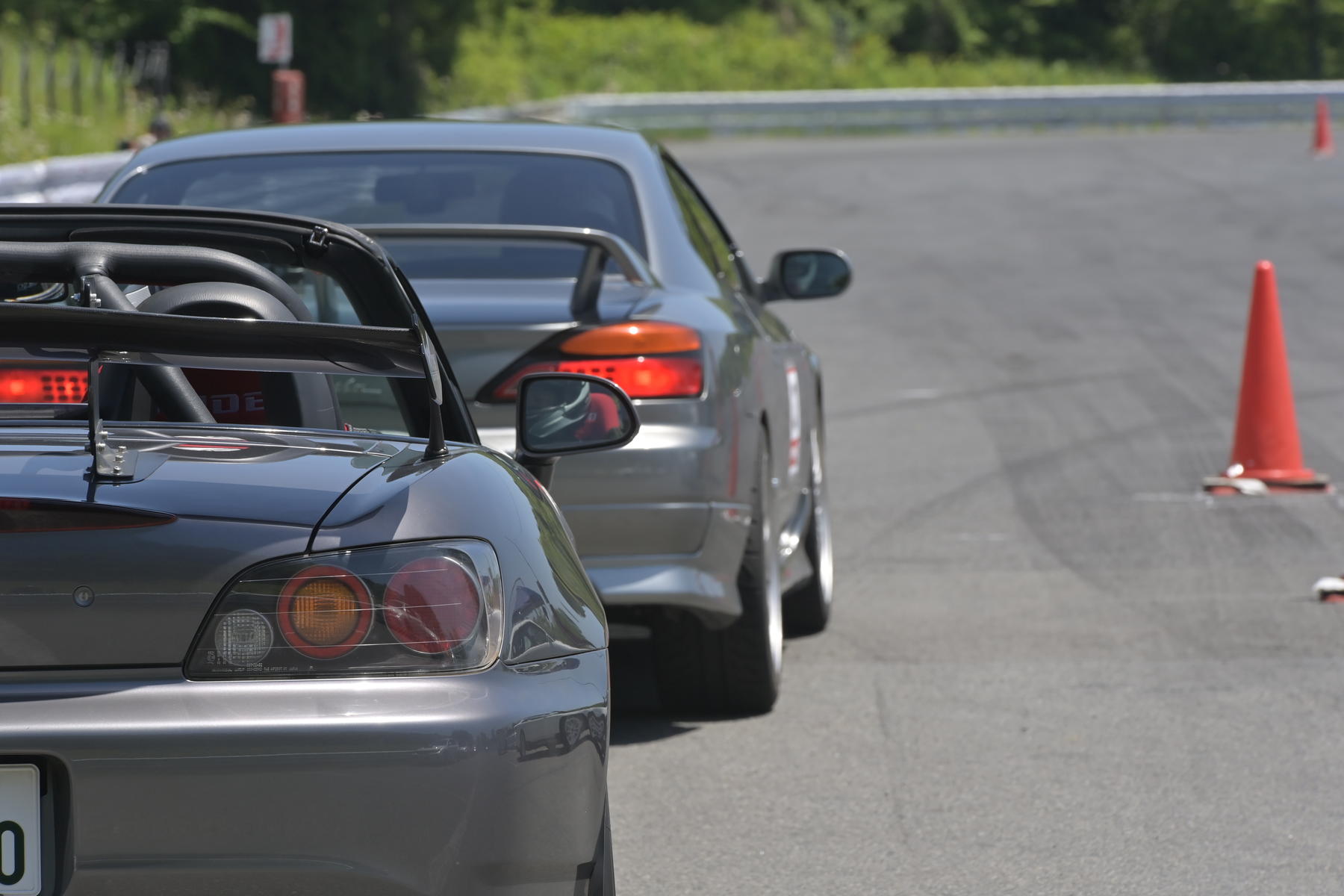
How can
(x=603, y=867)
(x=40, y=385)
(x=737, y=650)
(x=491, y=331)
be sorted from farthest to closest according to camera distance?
(x=737, y=650), (x=491, y=331), (x=40, y=385), (x=603, y=867)

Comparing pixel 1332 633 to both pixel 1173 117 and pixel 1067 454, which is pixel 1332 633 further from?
pixel 1173 117

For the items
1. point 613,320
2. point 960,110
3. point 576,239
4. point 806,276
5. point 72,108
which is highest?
point 576,239

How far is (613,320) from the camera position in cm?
500

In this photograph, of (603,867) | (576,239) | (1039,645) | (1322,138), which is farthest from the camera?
(1322,138)

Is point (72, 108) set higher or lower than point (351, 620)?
lower

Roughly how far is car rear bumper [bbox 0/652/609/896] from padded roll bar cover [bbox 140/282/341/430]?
978mm

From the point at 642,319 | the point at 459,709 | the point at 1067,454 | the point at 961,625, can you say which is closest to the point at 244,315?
the point at 459,709

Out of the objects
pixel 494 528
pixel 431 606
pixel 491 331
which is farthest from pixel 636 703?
pixel 431 606

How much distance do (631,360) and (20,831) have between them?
2.70 m

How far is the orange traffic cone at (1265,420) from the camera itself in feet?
29.9

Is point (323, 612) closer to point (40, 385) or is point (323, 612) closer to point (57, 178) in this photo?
point (40, 385)

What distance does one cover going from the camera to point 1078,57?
6550 cm

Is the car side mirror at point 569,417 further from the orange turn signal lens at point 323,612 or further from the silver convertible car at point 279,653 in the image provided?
the orange turn signal lens at point 323,612

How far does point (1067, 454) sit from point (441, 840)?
8068 mm
